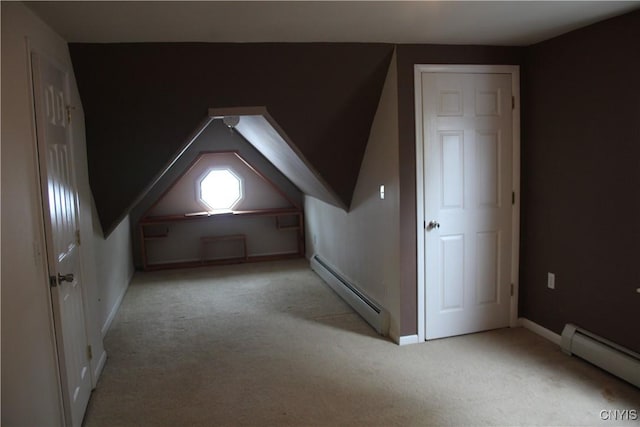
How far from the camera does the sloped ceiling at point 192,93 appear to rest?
2.90 metres

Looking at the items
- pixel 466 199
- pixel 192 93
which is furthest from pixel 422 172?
pixel 192 93

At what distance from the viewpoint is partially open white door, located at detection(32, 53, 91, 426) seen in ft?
6.82

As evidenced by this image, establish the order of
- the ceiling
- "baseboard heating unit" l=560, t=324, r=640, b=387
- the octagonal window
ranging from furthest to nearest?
the octagonal window < "baseboard heating unit" l=560, t=324, r=640, b=387 < the ceiling

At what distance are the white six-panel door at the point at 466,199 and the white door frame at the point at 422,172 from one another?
3 cm

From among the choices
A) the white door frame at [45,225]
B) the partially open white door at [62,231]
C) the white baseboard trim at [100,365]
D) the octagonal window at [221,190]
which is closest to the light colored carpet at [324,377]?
the white baseboard trim at [100,365]

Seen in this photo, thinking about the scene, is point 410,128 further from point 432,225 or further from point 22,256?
point 22,256

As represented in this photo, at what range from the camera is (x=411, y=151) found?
3266mm

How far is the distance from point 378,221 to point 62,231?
2.20 m

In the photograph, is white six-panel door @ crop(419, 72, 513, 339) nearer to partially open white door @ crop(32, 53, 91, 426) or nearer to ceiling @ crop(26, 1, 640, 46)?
ceiling @ crop(26, 1, 640, 46)

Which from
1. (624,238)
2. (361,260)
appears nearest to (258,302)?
(361,260)

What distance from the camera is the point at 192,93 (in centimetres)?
307

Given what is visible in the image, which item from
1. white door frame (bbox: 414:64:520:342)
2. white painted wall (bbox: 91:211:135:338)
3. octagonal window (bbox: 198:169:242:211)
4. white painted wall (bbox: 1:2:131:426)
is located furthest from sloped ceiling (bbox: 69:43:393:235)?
octagonal window (bbox: 198:169:242:211)

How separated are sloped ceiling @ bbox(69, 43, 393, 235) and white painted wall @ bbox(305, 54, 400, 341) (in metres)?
0.18

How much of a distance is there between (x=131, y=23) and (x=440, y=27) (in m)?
1.74
